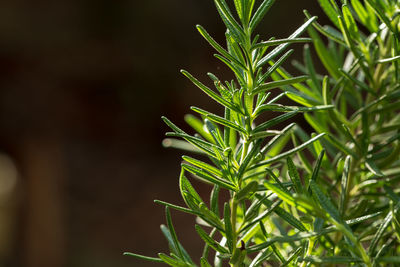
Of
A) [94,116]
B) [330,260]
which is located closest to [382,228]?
[330,260]

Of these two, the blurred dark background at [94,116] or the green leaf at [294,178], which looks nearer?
the green leaf at [294,178]

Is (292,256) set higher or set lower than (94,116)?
lower

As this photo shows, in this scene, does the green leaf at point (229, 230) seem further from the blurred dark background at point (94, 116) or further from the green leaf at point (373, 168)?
the blurred dark background at point (94, 116)

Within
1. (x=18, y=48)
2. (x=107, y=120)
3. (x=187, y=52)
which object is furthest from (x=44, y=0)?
(x=107, y=120)

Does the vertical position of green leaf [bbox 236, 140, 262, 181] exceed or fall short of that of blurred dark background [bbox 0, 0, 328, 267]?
it falls short

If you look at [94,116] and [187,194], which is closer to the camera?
[187,194]

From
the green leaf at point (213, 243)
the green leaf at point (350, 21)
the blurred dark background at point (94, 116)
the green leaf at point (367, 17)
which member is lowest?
the green leaf at point (213, 243)

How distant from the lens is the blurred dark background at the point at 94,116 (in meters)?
1.83

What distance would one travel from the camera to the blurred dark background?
5.99 ft

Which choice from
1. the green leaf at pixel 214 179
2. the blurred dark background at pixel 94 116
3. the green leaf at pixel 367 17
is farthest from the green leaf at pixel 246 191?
the blurred dark background at pixel 94 116

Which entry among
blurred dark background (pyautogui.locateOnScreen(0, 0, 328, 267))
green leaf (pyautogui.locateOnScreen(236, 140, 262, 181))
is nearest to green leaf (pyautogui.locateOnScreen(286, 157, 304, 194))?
green leaf (pyautogui.locateOnScreen(236, 140, 262, 181))

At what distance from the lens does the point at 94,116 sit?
2.53 meters

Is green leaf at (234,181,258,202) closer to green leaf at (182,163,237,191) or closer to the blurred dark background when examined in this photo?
green leaf at (182,163,237,191)

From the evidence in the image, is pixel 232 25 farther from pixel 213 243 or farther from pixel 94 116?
pixel 94 116
